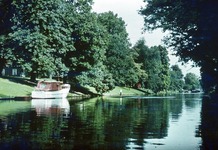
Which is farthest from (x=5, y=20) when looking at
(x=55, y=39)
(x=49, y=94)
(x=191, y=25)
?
(x=191, y=25)

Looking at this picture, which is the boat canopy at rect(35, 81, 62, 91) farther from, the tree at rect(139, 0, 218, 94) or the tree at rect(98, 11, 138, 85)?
the tree at rect(98, 11, 138, 85)

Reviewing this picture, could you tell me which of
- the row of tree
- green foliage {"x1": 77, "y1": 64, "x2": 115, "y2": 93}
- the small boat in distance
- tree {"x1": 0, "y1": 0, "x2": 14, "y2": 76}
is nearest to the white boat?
the small boat in distance

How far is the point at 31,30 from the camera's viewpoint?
4416cm

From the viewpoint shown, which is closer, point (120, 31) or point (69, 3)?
point (69, 3)

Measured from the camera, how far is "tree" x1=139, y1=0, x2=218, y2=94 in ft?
56.9

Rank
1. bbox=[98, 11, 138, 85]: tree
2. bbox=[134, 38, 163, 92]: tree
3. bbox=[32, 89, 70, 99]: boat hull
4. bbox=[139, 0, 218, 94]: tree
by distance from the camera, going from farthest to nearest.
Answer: bbox=[134, 38, 163, 92]: tree, bbox=[98, 11, 138, 85]: tree, bbox=[32, 89, 70, 99]: boat hull, bbox=[139, 0, 218, 94]: tree

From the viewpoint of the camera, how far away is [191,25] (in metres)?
23.2

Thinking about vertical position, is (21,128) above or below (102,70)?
below

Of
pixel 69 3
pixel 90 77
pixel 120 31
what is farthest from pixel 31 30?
pixel 120 31

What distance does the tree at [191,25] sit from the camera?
56.9 ft

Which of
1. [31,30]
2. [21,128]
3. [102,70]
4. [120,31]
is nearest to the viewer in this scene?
[21,128]

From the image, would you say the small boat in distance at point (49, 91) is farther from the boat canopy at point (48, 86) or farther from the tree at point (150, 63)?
the tree at point (150, 63)

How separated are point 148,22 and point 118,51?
1553 inches

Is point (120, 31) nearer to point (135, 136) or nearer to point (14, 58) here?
point (14, 58)
